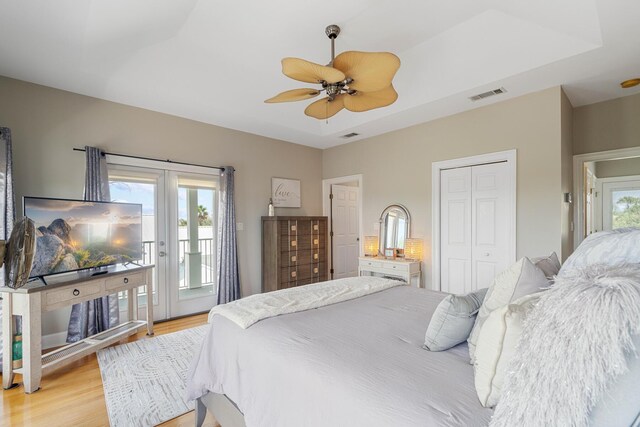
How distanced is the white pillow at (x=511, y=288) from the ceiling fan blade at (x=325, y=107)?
1737 millimetres

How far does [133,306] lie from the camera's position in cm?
345

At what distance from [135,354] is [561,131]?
15.7ft

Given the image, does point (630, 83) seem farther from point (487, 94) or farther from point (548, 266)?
point (548, 266)

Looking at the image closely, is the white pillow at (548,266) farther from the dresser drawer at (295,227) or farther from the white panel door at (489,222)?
the dresser drawer at (295,227)

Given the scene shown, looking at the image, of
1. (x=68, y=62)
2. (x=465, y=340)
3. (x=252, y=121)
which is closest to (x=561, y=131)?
(x=465, y=340)

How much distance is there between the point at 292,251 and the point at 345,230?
1503 mm

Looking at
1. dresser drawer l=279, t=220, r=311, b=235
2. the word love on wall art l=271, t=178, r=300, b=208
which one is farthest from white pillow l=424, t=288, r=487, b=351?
the word love on wall art l=271, t=178, r=300, b=208

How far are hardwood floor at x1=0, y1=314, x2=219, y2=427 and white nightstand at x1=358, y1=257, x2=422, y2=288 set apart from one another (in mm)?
2813

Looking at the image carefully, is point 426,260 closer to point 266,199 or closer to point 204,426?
point 266,199

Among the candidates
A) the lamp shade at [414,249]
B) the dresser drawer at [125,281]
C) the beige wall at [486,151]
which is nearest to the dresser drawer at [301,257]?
the beige wall at [486,151]

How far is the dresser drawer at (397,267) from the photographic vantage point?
4.03 meters

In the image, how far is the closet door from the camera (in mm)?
3473

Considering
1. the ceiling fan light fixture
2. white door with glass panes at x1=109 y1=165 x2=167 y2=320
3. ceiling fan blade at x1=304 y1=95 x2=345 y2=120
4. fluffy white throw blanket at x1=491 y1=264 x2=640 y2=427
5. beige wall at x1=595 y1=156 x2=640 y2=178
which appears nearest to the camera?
fluffy white throw blanket at x1=491 y1=264 x2=640 y2=427

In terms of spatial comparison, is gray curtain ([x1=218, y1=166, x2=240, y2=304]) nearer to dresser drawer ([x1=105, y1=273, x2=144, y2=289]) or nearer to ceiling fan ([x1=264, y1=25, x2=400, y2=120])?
dresser drawer ([x1=105, y1=273, x2=144, y2=289])
